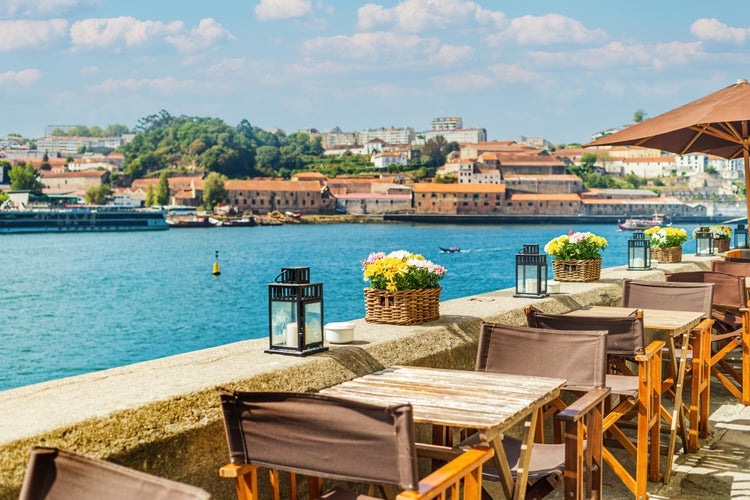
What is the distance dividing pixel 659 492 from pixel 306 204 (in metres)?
101

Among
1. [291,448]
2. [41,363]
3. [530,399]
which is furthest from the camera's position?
[41,363]

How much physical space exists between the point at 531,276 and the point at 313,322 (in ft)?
6.77

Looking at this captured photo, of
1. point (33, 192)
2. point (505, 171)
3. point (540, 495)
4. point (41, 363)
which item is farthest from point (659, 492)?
point (33, 192)

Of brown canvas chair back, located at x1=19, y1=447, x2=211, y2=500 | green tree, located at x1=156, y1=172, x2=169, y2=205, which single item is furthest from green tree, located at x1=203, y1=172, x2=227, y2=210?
brown canvas chair back, located at x1=19, y1=447, x2=211, y2=500

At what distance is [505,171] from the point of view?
110 metres

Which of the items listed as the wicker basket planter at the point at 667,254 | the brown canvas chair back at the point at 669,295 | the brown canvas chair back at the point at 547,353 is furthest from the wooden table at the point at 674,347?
the wicker basket planter at the point at 667,254

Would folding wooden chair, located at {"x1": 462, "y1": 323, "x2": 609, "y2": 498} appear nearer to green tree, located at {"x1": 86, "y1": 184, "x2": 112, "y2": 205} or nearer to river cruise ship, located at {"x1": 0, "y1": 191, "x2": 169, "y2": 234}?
river cruise ship, located at {"x1": 0, "y1": 191, "x2": 169, "y2": 234}

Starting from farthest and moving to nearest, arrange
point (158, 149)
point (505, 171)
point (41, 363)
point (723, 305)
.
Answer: point (158, 149)
point (505, 171)
point (41, 363)
point (723, 305)

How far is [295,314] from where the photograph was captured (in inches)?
105

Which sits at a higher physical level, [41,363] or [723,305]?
[723,305]

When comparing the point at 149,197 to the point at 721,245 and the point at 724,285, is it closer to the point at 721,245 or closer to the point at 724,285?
the point at 721,245

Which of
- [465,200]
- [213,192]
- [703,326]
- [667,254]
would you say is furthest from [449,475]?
[213,192]

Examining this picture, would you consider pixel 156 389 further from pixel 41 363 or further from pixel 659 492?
pixel 41 363

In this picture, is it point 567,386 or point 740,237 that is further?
point 740,237
